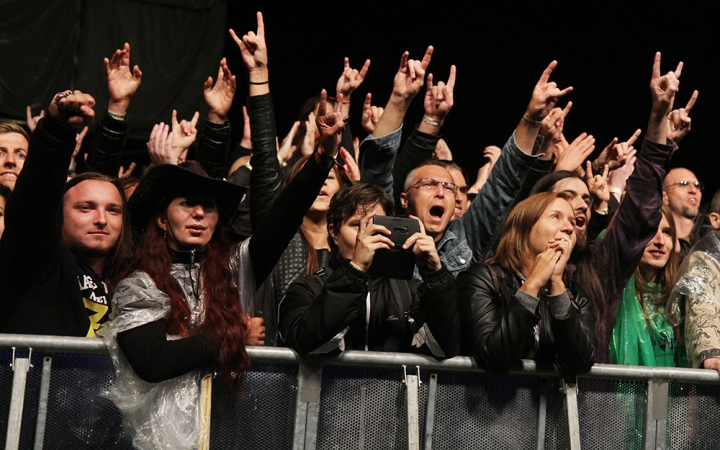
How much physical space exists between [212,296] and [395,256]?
64cm

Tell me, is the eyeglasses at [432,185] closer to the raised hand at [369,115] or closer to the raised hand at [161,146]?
the raised hand at [369,115]

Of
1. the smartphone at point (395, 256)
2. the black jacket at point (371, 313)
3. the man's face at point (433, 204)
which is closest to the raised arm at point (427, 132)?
the man's face at point (433, 204)

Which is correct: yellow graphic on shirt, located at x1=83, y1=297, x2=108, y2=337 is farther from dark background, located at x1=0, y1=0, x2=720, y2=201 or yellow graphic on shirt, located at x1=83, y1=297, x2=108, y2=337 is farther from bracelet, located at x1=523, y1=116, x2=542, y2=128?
dark background, located at x1=0, y1=0, x2=720, y2=201

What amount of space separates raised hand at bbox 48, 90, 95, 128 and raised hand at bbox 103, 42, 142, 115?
1431 mm

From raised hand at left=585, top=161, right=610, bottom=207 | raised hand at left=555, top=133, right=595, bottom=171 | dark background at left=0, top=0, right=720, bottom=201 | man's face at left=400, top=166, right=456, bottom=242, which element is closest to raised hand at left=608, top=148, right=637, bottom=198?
raised hand at left=555, top=133, right=595, bottom=171

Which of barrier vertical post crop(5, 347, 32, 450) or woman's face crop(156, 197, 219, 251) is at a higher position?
woman's face crop(156, 197, 219, 251)

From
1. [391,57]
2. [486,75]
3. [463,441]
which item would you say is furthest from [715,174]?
[463,441]

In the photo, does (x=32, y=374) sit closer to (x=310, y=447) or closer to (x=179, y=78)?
(x=310, y=447)

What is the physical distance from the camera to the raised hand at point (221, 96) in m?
5.13

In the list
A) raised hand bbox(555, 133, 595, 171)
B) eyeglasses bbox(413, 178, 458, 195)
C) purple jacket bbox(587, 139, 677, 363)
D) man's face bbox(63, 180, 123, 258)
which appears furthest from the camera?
raised hand bbox(555, 133, 595, 171)

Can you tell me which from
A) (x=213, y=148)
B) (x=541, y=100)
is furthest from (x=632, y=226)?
(x=213, y=148)

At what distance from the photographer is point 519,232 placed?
13.2 ft

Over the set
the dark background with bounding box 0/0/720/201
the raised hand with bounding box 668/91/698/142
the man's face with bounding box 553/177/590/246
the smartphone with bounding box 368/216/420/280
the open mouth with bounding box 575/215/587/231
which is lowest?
the smartphone with bounding box 368/216/420/280

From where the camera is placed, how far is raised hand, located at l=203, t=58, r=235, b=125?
5.13 m
